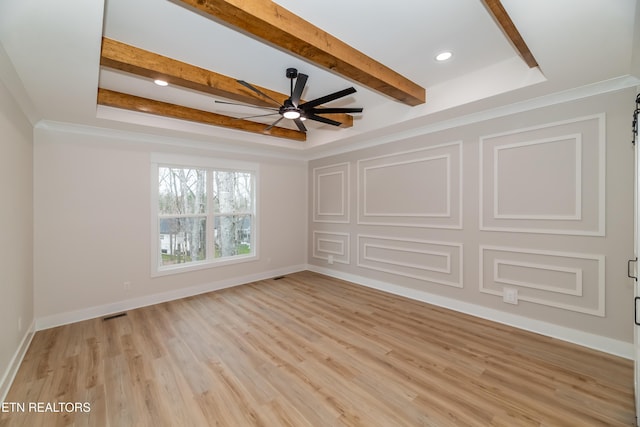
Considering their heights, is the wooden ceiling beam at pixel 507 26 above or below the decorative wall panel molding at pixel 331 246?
above

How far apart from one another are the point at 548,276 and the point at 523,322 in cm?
59

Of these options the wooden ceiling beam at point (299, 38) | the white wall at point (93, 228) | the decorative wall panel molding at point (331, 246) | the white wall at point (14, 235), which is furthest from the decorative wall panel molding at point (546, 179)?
the white wall at point (14, 235)

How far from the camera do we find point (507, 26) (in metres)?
1.88

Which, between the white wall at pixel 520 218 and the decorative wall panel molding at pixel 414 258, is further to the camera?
the decorative wall panel molding at pixel 414 258

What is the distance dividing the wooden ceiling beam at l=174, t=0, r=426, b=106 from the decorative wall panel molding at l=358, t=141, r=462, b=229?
1288 mm

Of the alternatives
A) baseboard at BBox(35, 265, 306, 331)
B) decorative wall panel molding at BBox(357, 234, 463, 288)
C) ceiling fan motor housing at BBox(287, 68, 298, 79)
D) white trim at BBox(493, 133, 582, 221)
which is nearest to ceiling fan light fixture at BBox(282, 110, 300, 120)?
ceiling fan motor housing at BBox(287, 68, 298, 79)

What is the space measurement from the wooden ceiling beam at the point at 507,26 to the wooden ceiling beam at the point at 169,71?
2145 mm

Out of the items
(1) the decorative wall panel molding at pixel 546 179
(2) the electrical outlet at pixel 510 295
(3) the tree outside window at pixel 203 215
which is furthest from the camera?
(3) the tree outside window at pixel 203 215

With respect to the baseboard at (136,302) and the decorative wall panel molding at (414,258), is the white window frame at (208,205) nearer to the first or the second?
the baseboard at (136,302)

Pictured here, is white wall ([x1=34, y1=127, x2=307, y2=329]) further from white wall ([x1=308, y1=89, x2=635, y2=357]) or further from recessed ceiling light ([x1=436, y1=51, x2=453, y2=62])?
recessed ceiling light ([x1=436, y1=51, x2=453, y2=62])

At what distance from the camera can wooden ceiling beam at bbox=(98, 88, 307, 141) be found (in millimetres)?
3129

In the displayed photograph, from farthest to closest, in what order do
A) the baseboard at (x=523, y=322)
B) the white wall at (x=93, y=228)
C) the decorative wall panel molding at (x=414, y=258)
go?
the decorative wall panel molding at (x=414, y=258) → the white wall at (x=93, y=228) → the baseboard at (x=523, y=322)

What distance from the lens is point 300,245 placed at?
231 inches

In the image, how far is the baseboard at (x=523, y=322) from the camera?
249 centimetres
